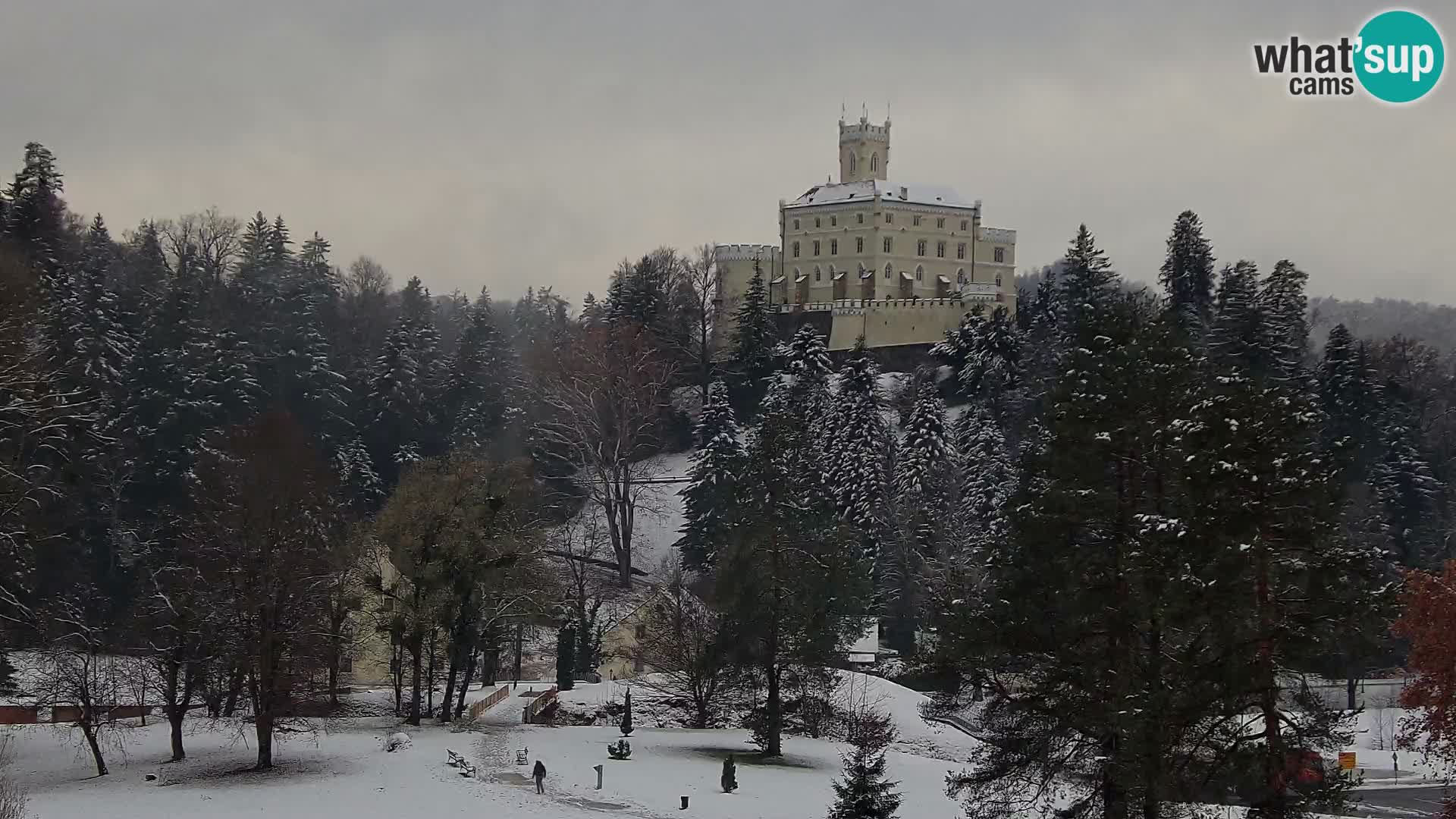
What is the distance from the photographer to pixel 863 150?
4109 inches

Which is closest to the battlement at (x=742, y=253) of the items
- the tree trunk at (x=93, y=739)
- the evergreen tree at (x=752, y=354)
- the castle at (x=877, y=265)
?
the castle at (x=877, y=265)

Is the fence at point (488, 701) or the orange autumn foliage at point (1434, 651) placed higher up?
the orange autumn foliage at point (1434, 651)

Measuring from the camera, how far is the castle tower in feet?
342

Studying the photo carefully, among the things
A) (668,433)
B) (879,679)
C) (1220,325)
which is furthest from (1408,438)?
(668,433)

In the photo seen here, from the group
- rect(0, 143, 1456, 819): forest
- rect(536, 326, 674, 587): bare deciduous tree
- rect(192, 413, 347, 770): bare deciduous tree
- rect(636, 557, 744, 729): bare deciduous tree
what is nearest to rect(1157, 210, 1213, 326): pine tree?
rect(0, 143, 1456, 819): forest

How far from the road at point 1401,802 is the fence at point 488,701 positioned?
22.4 m

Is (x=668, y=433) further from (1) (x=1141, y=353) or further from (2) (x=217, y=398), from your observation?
(1) (x=1141, y=353)

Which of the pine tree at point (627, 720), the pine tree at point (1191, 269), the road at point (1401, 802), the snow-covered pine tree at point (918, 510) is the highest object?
the pine tree at point (1191, 269)

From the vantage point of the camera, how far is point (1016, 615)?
22.7 meters

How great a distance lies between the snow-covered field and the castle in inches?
A: 2241

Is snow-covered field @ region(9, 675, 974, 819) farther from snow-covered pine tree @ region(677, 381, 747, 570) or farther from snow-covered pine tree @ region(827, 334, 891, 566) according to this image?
snow-covered pine tree @ region(827, 334, 891, 566)

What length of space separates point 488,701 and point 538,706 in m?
1.57

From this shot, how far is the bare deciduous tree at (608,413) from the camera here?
61969mm

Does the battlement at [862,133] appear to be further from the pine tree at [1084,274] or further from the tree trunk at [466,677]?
the tree trunk at [466,677]
